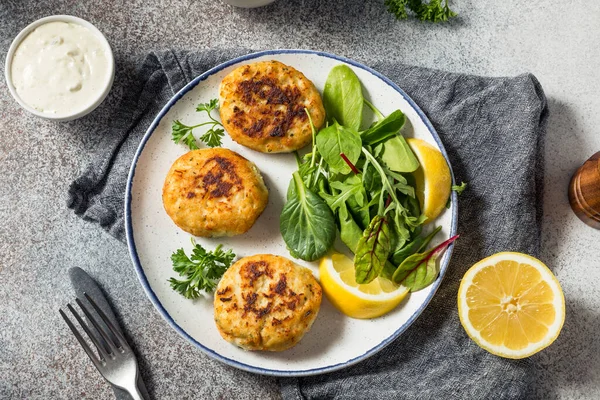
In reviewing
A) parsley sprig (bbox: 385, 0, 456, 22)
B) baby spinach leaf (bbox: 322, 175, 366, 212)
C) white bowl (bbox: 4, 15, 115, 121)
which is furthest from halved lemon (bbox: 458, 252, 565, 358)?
white bowl (bbox: 4, 15, 115, 121)

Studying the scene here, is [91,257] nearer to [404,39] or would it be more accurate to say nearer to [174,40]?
[174,40]

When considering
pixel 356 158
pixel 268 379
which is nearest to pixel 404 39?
pixel 356 158

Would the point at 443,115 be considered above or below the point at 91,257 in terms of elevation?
above

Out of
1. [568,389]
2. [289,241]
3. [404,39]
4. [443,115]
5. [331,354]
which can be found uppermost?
[404,39]

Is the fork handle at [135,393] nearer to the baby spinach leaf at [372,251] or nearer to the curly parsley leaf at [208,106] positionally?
the baby spinach leaf at [372,251]

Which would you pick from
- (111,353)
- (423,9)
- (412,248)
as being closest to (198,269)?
(111,353)

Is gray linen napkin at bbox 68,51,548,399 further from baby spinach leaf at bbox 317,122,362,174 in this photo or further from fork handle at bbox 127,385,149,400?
fork handle at bbox 127,385,149,400
